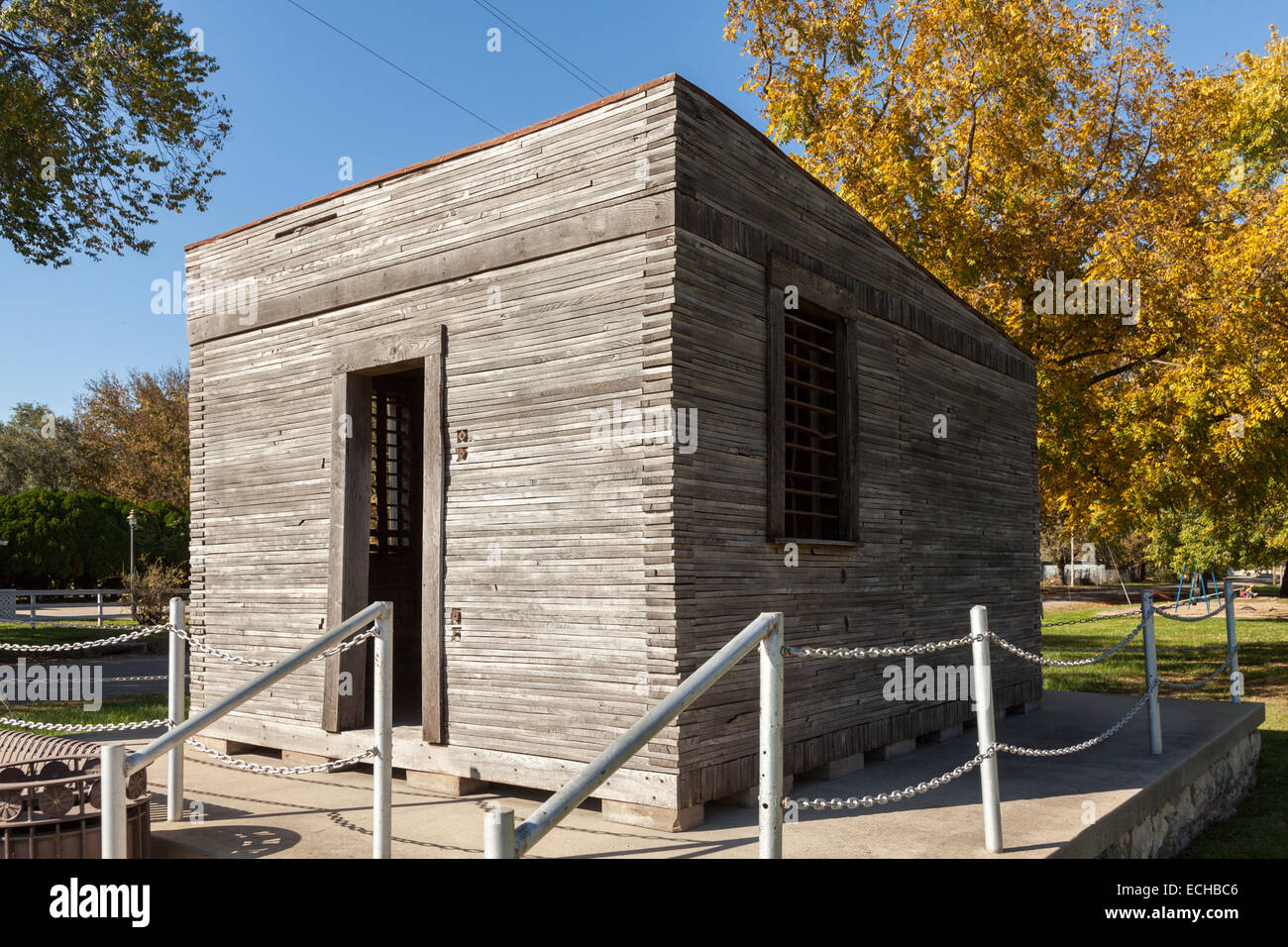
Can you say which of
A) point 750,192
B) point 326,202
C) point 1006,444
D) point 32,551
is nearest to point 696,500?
point 750,192

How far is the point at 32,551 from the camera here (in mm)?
33250

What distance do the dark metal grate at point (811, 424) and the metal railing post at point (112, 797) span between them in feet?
16.1

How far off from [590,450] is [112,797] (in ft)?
11.7

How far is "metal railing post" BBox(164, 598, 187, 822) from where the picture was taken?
20.8 feet

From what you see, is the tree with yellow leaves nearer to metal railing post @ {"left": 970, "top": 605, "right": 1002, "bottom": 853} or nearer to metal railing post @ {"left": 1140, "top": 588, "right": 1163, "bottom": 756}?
metal railing post @ {"left": 1140, "top": 588, "right": 1163, "bottom": 756}

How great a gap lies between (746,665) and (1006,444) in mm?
5864

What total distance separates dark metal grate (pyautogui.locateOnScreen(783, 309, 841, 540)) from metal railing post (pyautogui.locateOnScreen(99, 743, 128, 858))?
4921 mm

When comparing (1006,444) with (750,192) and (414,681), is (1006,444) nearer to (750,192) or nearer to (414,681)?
(750,192)

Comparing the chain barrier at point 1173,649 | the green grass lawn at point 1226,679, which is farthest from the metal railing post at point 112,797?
the chain barrier at point 1173,649

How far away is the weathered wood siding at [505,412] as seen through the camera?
636 centimetres

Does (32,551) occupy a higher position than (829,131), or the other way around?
(829,131)

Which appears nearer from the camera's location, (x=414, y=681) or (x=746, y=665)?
(x=746, y=665)

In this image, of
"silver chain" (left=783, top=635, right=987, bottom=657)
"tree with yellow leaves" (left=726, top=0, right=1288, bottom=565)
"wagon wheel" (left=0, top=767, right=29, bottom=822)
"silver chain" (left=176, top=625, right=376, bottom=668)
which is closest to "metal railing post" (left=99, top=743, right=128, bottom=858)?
"silver chain" (left=176, top=625, right=376, bottom=668)
